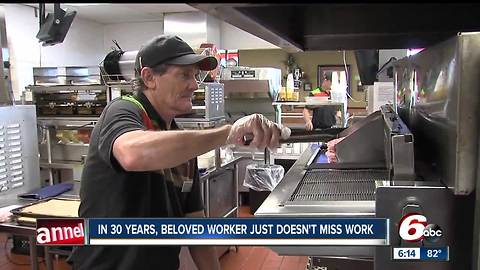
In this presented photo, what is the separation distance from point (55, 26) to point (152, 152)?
9.34ft

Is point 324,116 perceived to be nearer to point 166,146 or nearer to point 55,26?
point 55,26

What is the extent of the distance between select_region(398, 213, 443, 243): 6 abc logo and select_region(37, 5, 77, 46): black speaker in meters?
3.36

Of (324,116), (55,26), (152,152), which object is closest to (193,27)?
(324,116)

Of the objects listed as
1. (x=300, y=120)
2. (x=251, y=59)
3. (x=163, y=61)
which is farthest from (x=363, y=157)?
(x=251, y=59)

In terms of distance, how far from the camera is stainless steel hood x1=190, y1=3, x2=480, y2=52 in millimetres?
879

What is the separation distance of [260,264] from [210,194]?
32.1 inches

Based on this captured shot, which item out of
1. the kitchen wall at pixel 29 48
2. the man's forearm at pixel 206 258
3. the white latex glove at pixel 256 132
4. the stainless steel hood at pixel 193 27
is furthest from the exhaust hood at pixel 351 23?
the kitchen wall at pixel 29 48

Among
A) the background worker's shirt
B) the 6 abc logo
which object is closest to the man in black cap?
the 6 abc logo

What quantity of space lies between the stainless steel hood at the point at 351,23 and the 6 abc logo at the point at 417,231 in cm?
38

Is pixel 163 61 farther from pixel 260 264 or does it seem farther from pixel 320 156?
pixel 260 264

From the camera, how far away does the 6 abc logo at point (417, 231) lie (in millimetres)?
739

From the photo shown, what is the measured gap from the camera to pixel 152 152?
1.08m

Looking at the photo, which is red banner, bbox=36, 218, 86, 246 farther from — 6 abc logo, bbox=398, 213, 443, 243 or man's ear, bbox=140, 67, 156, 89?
man's ear, bbox=140, 67, 156, 89

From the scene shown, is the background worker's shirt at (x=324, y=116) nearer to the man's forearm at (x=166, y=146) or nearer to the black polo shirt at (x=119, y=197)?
the black polo shirt at (x=119, y=197)
